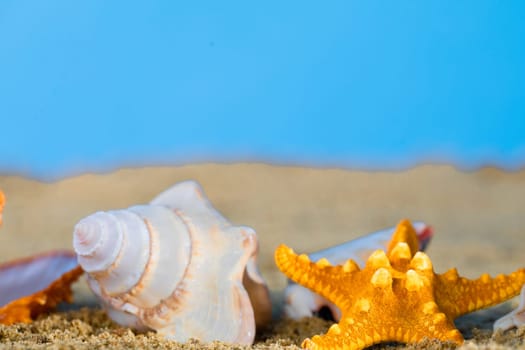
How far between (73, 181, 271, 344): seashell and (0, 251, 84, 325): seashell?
26cm

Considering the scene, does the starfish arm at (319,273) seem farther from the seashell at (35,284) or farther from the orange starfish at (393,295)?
the seashell at (35,284)

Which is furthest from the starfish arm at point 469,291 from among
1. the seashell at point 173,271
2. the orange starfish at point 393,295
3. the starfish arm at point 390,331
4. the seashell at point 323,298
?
the seashell at point 173,271

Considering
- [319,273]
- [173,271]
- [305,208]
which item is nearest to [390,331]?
[319,273]

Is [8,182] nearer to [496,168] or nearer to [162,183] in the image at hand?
[162,183]

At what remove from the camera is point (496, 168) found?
314 inches

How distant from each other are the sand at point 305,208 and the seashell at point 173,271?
→ 14 centimetres

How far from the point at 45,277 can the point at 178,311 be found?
2.73 ft

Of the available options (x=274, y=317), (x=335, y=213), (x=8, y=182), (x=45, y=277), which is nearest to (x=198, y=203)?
(x=274, y=317)

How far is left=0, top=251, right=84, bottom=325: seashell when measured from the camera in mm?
2238

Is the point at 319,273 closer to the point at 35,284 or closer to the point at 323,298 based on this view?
the point at 323,298

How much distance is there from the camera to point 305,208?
250 inches

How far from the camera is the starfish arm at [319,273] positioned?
78.3 inches

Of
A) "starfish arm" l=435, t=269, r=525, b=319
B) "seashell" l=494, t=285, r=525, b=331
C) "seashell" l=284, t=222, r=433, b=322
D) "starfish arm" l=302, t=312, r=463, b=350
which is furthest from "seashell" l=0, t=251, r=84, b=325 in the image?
"seashell" l=494, t=285, r=525, b=331

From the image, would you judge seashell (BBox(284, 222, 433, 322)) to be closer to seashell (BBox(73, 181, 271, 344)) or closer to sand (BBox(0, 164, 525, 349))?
sand (BBox(0, 164, 525, 349))
